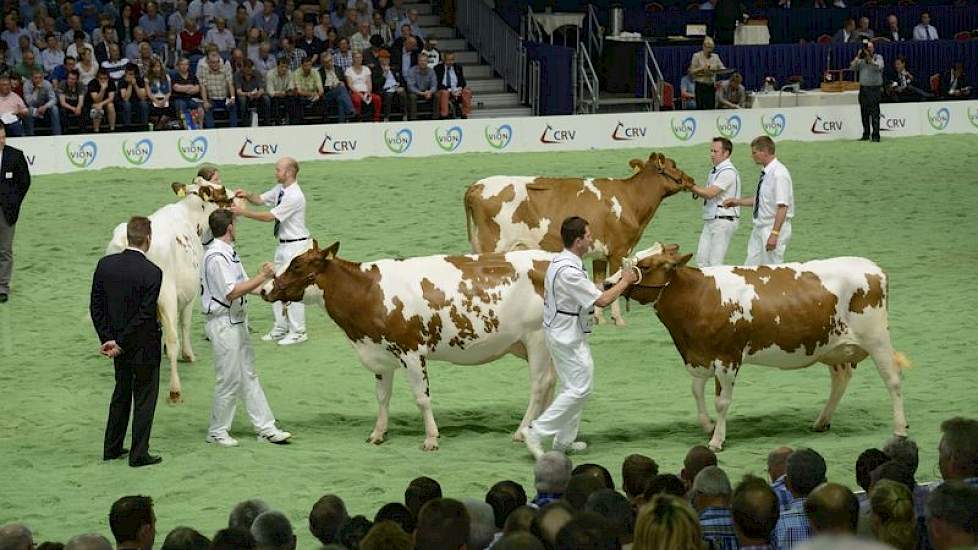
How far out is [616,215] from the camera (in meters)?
15.8

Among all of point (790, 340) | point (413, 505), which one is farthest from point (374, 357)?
point (413, 505)

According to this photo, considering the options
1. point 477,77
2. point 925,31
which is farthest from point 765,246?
point 925,31

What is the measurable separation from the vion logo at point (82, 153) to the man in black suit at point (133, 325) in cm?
1439

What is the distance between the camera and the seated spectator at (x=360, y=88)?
96.1ft

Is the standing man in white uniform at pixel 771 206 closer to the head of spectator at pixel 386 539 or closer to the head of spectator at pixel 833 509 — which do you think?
the head of spectator at pixel 833 509

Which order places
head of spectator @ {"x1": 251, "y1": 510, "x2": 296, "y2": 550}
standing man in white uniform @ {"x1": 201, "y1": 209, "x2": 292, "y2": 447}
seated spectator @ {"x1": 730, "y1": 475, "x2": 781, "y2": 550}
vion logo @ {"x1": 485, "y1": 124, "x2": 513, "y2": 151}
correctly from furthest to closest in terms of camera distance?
vion logo @ {"x1": 485, "y1": 124, "x2": 513, "y2": 151}, standing man in white uniform @ {"x1": 201, "y1": 209, "x2": 292, "y2": 447}, head of spectator @ {"x1": 251, "y1": 510, "x2": 296, "y2": 550}, seated spectator @ {"x1": 730, "y1": 475, "x2": 781, "y2": 550}

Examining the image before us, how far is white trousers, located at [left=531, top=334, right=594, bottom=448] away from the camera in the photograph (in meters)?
10.9

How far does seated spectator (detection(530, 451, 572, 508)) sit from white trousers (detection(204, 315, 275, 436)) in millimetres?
4160

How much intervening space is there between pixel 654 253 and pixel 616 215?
14.7 ft

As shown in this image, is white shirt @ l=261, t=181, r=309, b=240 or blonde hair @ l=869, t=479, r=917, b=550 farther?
white shirt @ l=261, t=181, r=309, b=240

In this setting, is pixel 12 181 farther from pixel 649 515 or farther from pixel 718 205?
pixel 649 515

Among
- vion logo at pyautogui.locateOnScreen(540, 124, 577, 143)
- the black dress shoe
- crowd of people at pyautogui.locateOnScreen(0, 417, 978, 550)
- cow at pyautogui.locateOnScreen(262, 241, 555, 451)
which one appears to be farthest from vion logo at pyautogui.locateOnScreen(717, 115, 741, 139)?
crowd of people at pyautogui.locateOnScreen(0, 417, 978, 550)

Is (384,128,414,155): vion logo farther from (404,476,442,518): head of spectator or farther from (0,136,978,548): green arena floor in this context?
(404,476,442,518): head of spectator

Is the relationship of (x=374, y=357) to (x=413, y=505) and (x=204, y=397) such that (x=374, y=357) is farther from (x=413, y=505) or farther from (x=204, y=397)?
(x=413, y=505)
